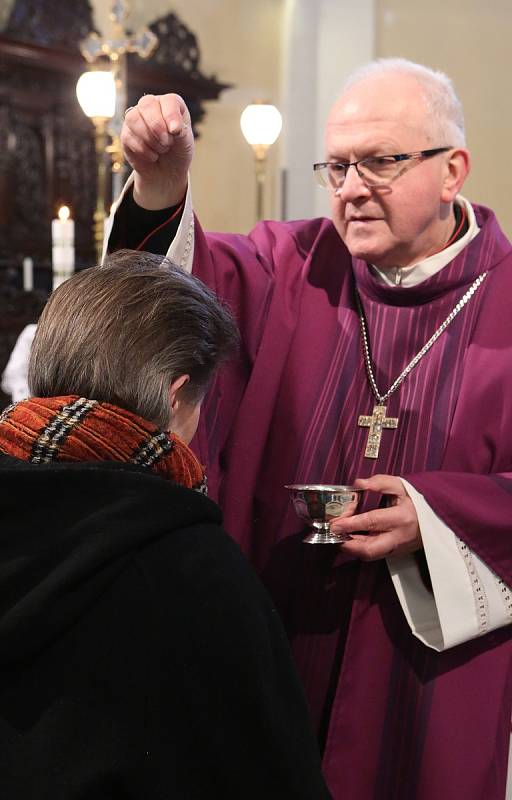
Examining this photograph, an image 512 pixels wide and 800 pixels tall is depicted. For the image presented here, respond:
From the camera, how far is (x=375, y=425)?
9.00 ft

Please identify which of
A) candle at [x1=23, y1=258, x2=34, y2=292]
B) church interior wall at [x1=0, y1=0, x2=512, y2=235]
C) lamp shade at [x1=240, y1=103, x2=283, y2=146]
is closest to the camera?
lamp shade at [x1=240, y1=103, x2=283, y2=146]

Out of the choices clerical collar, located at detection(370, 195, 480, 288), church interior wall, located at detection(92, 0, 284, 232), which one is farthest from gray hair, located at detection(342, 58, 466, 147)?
church interior wall, located at detection(92, 0, 284, 232)

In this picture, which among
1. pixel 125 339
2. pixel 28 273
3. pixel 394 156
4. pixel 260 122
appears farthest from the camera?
pixel 28 273

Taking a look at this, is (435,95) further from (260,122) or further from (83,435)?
(260,122)

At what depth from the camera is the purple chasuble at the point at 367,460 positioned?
2543mm

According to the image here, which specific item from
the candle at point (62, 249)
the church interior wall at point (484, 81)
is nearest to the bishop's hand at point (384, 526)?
the candle at point (62, 249)

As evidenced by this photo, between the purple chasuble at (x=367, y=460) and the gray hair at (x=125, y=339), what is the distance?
0.92 metres

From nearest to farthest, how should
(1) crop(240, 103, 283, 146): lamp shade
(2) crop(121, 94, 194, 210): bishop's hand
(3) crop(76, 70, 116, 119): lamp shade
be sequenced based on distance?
1. (2) crop(121, 94, 194, 210): bishop's hand
2. (3) crop(76, 70, 116, 119): lamp shade
3. (1) crop(240, 103, 283, 146): lamp shade

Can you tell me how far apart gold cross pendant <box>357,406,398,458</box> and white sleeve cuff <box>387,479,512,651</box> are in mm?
243

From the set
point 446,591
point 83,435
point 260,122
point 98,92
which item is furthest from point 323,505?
point 260,122

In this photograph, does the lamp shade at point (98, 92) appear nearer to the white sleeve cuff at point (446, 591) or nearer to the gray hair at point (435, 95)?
the gray hair at point (435, 95)

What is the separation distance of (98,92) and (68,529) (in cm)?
459

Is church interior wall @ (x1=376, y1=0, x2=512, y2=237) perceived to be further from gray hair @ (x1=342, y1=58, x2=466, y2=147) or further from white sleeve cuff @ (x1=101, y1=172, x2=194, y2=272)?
white sleeve cuff @ (x1=101, y1=172, x2=194, y2=272)

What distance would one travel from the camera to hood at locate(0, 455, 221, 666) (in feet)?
4.91
